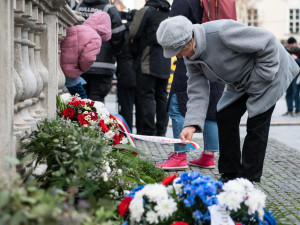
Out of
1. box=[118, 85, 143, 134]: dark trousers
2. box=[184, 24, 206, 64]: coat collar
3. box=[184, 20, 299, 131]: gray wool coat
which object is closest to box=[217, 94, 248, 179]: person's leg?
box=[184, 20, 299, 131]: gray wool coat

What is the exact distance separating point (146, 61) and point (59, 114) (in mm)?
2895

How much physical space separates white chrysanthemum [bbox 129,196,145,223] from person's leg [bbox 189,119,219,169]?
3339 mm

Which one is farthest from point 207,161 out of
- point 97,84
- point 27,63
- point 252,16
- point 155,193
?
point 252,16

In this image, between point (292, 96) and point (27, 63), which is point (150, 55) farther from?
point (292, 96)

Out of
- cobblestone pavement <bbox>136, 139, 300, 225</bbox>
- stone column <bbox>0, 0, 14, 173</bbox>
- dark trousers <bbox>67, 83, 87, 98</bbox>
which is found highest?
stone column <bbox>0, 0, 14, 173</bbox>

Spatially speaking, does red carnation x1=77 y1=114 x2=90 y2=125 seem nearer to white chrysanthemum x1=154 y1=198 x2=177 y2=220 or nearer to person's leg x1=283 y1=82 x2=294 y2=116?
white chrysanthemum x1=154 y1=198 x2=177 y2=220

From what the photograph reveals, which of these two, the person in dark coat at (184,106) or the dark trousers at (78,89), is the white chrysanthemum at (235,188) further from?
the dark trousers at (78,89)

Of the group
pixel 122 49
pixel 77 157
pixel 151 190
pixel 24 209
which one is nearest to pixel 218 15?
pixel 122 49

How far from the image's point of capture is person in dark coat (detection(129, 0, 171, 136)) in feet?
24.6

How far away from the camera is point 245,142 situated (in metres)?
4.21

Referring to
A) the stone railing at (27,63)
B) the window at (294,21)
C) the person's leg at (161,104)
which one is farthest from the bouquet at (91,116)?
the window at (294,21)

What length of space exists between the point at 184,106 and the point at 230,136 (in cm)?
138

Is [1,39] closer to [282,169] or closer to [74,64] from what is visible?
[74,64]

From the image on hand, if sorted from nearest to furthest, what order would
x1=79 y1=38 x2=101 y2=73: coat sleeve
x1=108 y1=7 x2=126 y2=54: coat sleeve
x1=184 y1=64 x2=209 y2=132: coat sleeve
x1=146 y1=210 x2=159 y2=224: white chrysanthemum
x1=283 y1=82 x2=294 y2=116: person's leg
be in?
x1=146 y1=210 x2=159 y2=224: white chrysanthemum → x1=184 y1=64 x2=209 y2=132: coat sleeve → x1=79 y1=38 x2=101 y2=73: coat sleeve → x1=108 y1=7 x2=126 y2=54: coat sleeve → x1=283 y1=82 x2=294 y2=116: person's leg
